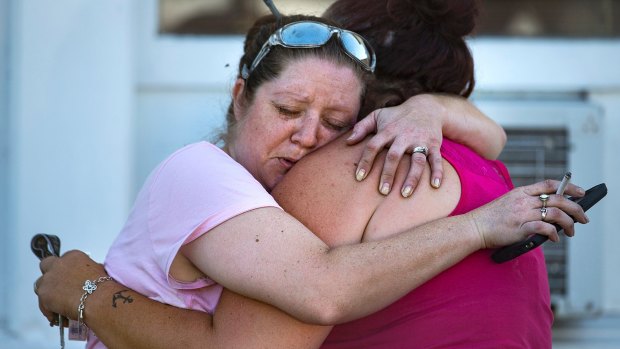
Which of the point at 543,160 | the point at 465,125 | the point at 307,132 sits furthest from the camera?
the point at 543,160

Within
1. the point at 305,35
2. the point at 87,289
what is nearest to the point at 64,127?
the point at 87,289

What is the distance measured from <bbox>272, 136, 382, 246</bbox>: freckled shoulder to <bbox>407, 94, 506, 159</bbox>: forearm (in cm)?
28

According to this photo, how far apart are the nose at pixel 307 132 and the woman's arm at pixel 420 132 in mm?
99

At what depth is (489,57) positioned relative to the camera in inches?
158

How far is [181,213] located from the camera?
191cm

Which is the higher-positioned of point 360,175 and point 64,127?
point 360,175

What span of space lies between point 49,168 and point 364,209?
6.74 feet

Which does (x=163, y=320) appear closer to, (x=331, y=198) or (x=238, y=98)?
(x=331, y=198)

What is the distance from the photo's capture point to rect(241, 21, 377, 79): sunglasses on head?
213cm

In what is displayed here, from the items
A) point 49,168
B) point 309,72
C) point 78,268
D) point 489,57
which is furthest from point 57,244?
point 489,57

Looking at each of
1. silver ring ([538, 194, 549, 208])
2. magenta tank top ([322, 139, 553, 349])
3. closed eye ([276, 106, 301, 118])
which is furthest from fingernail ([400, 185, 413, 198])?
closed eye ([276, 106, 301, 118])

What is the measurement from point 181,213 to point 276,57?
1.40 feet

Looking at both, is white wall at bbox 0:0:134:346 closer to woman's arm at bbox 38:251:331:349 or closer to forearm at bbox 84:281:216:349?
woman's arm at bbox 38:251:331:349

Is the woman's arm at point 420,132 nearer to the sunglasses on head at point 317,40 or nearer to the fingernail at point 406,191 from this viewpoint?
the fingernail at point 406,191
